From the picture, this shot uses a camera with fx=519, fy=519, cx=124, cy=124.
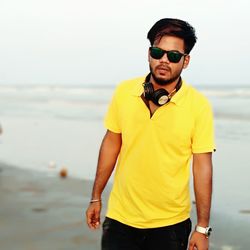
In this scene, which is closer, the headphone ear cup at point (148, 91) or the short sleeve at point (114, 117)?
the headphone ear cup at point (148, 91)

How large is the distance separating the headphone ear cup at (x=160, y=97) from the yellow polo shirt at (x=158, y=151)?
3 centimetres

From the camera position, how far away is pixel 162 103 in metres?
2.87

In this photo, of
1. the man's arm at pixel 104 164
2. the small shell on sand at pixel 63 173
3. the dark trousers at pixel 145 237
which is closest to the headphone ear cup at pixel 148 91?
the man's arm at pixel 104 164

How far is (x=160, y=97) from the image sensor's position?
9.41 feet

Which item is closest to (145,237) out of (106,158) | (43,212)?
(106,158)

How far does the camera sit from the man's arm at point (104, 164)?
3.17 metres

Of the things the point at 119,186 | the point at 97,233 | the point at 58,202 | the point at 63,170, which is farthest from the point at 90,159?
the point at 119,186

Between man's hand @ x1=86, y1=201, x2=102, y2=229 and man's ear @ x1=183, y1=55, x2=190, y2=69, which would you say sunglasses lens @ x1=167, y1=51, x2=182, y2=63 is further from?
man's hand @ x1=86, y1=201, x2=102, y2=229

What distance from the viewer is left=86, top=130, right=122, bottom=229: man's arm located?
3168mm

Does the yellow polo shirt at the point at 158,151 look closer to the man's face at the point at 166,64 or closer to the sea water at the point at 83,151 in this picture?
the man's face at the point at 166,64

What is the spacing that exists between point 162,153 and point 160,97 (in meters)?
0.31

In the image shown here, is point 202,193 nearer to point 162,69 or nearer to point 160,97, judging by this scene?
point 160,97

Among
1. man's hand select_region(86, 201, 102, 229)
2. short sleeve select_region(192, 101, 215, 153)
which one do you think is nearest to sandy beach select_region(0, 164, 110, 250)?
man's hand select_region(86, 201, 102, 229)

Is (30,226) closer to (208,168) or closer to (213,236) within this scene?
(213,236)
